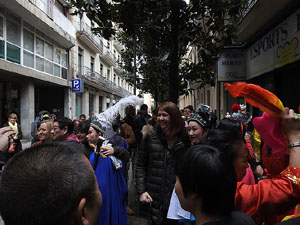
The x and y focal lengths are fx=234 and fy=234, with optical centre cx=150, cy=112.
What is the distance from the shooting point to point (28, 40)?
12.9 metres

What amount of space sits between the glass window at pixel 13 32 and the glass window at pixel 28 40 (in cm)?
52

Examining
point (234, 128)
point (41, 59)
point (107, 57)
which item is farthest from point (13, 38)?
point (107, 57)

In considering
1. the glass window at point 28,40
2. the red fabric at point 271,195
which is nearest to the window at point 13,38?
the glass window at point 28,40

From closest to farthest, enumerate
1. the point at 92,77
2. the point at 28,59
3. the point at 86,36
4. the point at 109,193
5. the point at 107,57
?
1. the point at 109,193
2. the point at 28,59
3. the point at 86,36
4. the point at 92,77
5. the point at 107,57

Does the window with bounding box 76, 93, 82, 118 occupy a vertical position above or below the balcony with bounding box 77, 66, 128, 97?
below

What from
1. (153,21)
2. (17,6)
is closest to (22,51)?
(17,6)

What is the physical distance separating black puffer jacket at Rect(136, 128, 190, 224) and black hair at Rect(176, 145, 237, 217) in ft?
4.19

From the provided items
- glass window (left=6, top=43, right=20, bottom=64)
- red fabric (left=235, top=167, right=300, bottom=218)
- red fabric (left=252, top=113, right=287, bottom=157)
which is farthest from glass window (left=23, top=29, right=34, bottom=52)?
red fabric (left=235, top=167, right=300, bottom=218)

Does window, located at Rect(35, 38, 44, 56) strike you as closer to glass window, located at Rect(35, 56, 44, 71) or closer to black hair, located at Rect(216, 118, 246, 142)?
glass window, located at Rect(35, 56, 44, 71)

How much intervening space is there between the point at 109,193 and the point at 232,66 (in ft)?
22.7

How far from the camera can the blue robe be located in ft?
8.45

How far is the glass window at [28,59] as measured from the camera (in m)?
12.5

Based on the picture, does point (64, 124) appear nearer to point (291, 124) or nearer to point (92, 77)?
point (291, 124)

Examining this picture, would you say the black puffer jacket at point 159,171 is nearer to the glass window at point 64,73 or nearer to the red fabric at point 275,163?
the red fabric at point 275,163
